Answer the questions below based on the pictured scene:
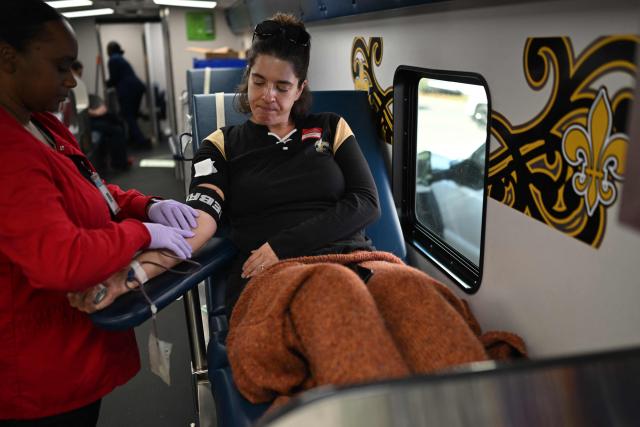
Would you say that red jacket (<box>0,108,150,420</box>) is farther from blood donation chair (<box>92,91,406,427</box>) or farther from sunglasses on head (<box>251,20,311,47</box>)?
sunglasses on head (<box>251,20,311,47</box>)

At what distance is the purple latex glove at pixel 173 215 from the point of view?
6.00 feet

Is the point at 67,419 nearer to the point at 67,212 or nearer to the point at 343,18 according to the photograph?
the point at 67,212

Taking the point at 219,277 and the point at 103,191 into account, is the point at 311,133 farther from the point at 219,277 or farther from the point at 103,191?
the point at 103,191

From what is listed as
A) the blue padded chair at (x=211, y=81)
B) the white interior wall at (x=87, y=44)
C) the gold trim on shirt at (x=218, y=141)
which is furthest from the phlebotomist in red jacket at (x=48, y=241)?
Answer: the white interior wall at (x=87, y=44)

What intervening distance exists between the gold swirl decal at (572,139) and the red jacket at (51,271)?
1146 mm

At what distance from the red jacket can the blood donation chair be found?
0.43ft

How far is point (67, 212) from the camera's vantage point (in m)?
1.40

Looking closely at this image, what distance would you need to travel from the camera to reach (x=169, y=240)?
165cm

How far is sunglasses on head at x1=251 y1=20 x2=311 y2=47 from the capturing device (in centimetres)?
209

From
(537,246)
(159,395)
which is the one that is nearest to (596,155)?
(537,246)

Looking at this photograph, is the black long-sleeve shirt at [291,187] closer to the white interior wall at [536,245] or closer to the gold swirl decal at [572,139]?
the white interior wall at [536,245]

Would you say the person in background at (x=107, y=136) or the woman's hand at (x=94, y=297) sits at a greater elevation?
the woman's hand at (x=94, y=297)

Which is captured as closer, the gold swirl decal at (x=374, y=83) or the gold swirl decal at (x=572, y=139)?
the gold swirl decal at (x=572, y=139)

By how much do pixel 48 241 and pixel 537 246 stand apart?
132 centimetres
